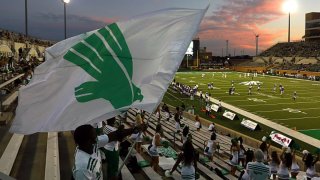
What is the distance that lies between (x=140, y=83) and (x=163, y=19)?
0.92 metres

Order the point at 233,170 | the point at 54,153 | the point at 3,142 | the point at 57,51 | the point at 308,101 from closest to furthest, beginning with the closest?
the point at 57,51
the point at 54,153
the point at 3,142
the point at 233,170
the point at 308,101

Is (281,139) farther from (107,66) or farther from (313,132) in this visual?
(107,66)

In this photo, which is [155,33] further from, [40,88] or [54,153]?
[54,153]

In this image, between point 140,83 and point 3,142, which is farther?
point 3,142

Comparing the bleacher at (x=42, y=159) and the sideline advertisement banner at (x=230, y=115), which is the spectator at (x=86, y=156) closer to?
the bleacher at (x=42, y=159)

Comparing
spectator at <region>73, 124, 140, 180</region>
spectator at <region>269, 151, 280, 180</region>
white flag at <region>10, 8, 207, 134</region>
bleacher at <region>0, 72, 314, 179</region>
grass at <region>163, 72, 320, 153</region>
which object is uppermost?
white flag at <region>10, 8, 207, 134</region>

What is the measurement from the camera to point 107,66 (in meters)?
4.59

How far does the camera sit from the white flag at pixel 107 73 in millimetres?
4219

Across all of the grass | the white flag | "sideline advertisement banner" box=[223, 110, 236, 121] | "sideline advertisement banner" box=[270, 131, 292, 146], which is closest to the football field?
the grass

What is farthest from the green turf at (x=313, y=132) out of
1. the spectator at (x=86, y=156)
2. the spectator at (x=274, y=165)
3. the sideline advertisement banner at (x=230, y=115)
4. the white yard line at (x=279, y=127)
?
the spectator at (x=86, y=156)

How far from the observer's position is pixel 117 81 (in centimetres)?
457

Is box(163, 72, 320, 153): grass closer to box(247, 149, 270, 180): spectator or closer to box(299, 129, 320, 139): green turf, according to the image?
box(299, 129, 320, 139): green turf

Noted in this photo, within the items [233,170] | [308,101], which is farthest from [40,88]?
[308,101]

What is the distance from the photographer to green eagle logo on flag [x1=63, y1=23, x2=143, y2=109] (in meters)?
4.43
